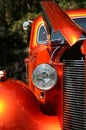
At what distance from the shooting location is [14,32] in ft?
68.6

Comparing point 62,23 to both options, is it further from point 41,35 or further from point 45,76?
point 41,35

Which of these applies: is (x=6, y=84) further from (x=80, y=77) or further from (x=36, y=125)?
(x=80, y=77)

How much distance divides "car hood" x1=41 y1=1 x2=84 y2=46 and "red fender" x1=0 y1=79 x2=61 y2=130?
81 centimetres

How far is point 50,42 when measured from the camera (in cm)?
622

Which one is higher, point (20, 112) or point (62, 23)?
point (62, 23)

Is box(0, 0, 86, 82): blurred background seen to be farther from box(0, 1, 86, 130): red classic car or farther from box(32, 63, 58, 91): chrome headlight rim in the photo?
box(32, 63, 58, 91): chrome headlight rim

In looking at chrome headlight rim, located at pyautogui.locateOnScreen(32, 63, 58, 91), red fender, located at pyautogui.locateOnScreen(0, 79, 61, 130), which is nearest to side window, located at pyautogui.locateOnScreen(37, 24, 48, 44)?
red fender, located at pyautogui.locateOnScreen(0, 79, 61, 130)

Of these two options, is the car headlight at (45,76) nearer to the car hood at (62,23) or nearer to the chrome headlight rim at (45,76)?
the chrome headlight rim at (45,76)

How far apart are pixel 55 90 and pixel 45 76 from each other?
0.35m

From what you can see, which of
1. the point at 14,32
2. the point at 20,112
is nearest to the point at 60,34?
the point at 20,112

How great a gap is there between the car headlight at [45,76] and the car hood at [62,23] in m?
0.38

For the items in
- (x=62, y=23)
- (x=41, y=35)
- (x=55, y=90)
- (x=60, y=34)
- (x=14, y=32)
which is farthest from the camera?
(x=14, y=32)

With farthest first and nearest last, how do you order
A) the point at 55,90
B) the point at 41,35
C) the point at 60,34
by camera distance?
the point at 41,35
the point at 60,34
the point at 55,90

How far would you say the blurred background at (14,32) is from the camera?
2017cm
